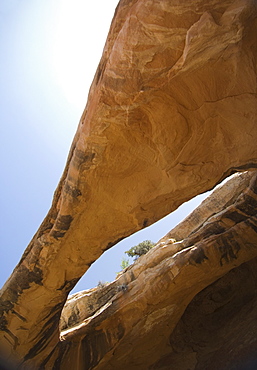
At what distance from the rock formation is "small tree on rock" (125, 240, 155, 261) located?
744 centimetres

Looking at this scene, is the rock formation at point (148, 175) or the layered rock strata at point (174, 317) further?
the layered rock strata at point (174, 317)

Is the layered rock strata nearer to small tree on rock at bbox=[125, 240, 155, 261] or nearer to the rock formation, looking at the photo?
the rock formation

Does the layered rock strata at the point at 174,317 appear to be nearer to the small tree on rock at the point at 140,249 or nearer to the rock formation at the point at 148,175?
the rock formation at the point at 148,175

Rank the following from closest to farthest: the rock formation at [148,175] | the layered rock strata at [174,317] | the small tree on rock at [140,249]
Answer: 1. the rock formation at [148,175]
2. the layered rock strata at [174,317]
3. the small tree on rock at [140,249]

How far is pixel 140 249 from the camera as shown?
15992mm

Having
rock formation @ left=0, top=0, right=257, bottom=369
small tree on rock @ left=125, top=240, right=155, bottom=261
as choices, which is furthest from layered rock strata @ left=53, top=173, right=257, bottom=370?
small tree on rock @ left=125, top=240, right=155, bottom=261

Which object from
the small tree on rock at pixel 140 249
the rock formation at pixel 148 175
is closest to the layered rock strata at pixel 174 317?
the rock formation at pixel 148 175

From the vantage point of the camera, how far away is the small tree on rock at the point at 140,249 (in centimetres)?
1588

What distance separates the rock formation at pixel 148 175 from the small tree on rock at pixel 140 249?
7.44 metres

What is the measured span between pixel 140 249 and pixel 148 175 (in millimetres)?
11054

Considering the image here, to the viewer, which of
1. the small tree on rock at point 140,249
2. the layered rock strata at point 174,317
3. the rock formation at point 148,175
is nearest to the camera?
the rock formation at point 148,175

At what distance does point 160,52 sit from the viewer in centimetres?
420

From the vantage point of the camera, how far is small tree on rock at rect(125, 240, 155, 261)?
15.9 meters

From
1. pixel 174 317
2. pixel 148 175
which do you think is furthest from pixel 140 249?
pixel 148 175
